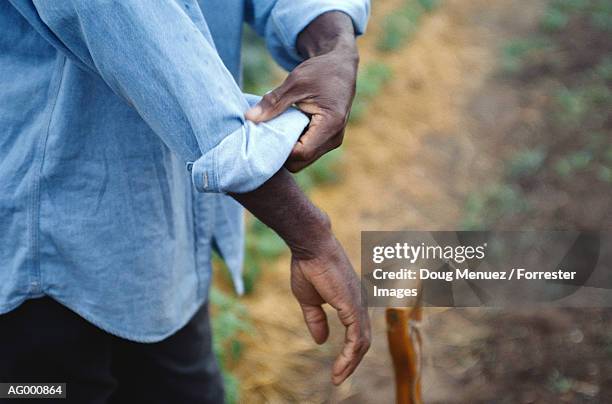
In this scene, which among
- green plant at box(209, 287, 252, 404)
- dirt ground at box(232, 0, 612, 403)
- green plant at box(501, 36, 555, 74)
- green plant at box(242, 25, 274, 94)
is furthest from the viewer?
green plant at box(501, 36, 555, 74)

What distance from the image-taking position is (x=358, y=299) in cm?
125

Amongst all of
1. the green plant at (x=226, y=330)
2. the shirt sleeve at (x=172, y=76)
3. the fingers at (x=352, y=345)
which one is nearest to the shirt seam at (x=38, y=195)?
the shirt sleeve at (x=172, y=76)

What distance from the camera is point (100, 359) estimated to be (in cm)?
140

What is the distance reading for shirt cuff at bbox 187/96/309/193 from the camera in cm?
103

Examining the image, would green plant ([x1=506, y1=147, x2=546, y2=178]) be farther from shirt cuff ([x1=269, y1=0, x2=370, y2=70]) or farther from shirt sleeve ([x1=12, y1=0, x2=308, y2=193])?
shirt sleeve ([x1=12, y1=0, x2=308, y2=193])

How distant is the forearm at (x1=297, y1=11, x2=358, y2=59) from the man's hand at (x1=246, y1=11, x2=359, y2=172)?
0.05 ft

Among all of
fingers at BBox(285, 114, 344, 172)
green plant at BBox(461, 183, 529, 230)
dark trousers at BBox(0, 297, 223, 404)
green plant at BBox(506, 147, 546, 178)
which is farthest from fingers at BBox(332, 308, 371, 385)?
green plant at BBox(506, 147, 546, 178)

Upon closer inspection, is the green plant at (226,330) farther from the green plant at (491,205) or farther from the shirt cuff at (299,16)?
the shirt cuff at (299,16)

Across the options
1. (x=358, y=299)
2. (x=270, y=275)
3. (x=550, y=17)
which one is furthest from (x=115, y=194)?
(x=550, y=17)

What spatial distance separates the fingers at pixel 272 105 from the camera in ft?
3.63

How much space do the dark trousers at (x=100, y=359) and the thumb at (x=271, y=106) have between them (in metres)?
0.51

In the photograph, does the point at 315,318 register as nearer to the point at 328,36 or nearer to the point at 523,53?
the point at 328,36

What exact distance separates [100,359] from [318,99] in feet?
2.19

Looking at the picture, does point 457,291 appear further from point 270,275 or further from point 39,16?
point 39,16
